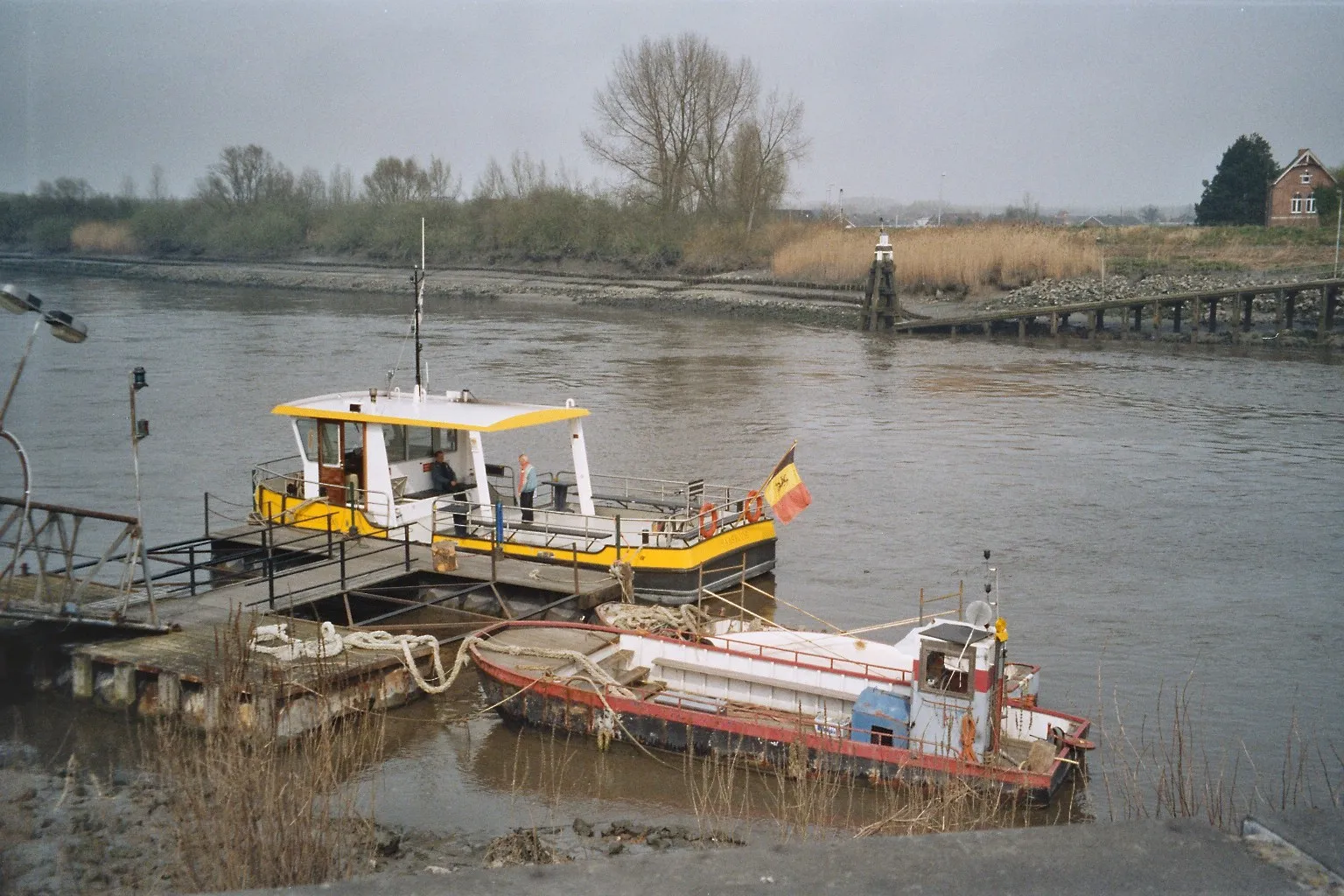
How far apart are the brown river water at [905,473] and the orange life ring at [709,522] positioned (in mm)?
1797

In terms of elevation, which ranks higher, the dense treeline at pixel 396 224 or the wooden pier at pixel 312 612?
the dense treeline at pixel 396 224

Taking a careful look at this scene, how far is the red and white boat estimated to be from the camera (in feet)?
36.7

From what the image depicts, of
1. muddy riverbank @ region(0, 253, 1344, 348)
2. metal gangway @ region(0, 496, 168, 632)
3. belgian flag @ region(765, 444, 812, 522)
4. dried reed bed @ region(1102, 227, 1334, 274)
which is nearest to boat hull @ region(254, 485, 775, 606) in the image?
belgian flag @ region(765, 444, 812, 522)

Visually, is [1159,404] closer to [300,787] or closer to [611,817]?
[611,817]

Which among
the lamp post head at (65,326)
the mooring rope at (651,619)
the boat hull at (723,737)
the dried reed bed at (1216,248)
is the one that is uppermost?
the dried reed bed at (1216,248)

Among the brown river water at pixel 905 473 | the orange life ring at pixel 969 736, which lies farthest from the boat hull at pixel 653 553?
the orange life ring at pixel 969 736

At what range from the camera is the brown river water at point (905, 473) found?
1330 centimetres

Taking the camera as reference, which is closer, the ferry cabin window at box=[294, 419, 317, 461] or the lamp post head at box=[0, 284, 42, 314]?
the lamp post head at box=[0, 284, 42, 314]

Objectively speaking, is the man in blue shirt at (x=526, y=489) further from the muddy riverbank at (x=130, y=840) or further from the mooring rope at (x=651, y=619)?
the muddy riverbank at (x=130, y=840)

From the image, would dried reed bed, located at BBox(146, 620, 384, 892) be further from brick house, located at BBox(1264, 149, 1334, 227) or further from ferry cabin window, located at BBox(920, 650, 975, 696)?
brick house, located at BBox(1264, 149, 1334, 227)

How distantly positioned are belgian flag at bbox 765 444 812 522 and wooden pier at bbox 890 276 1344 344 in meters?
40.3

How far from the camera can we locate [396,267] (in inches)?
3632

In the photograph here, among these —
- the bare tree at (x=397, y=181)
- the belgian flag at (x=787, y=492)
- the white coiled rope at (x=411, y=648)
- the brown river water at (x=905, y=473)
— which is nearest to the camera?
the white coiled rope at (x=411, y=648)

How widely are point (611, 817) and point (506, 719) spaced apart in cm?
239
